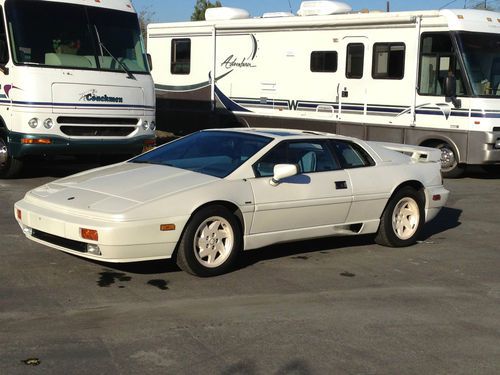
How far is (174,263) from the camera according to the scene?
22.1 feet

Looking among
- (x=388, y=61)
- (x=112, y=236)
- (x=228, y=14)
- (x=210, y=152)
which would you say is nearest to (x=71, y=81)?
(x=210, y=152)

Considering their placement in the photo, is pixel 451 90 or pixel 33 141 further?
pixel 451 90

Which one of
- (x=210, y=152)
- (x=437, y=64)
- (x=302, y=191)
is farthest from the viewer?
(x=437, y=64)

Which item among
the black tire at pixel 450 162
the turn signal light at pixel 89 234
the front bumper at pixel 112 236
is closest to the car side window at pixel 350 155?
the front bumper at pixel 112 236

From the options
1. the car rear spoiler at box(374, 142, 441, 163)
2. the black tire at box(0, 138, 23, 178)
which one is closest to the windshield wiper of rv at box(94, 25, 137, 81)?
the black tire at box(0, 138, 23, 178)

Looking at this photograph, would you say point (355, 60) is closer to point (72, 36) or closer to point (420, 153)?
point (72, 36)

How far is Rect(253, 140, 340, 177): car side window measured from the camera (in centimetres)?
693

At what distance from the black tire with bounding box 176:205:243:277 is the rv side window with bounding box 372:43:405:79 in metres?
8.89

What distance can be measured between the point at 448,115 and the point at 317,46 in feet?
11.0

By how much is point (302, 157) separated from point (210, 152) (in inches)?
36.5

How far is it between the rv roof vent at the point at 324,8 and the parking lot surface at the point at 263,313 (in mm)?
8933

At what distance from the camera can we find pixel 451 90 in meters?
13.5

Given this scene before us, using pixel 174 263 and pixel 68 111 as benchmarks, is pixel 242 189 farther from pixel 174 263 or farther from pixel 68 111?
pixel 68 111

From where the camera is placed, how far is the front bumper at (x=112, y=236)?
5762 mm
